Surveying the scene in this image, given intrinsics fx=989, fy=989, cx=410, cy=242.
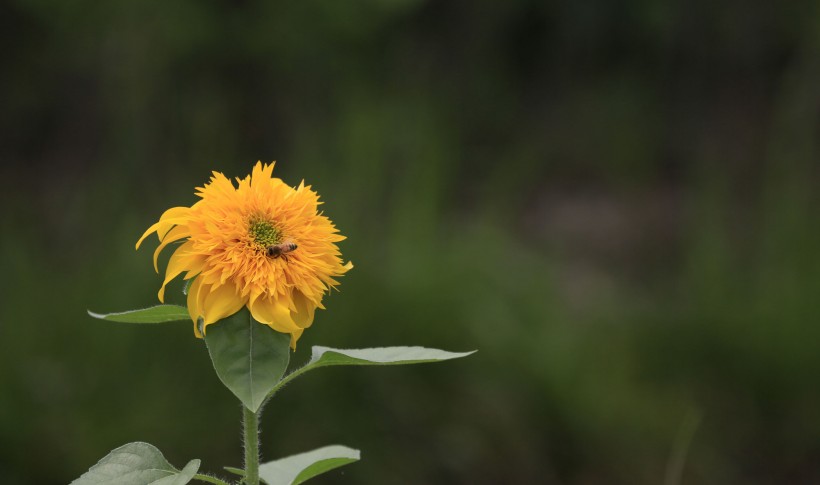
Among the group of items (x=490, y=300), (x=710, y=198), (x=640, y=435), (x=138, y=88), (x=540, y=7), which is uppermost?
(x=540, y=7)

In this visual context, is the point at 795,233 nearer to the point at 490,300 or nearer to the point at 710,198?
the point at 710,198

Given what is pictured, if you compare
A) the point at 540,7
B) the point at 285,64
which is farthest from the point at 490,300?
Result: the point at 540,7

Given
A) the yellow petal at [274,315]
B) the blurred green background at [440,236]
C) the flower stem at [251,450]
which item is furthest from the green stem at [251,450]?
the blurred green background at [440,236]

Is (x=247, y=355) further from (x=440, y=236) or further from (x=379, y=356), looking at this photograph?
(x=440, y=236)

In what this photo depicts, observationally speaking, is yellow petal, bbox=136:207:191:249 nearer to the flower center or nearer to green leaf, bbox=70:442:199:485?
the flower center

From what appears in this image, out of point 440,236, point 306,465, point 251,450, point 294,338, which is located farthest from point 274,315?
point 440,236
